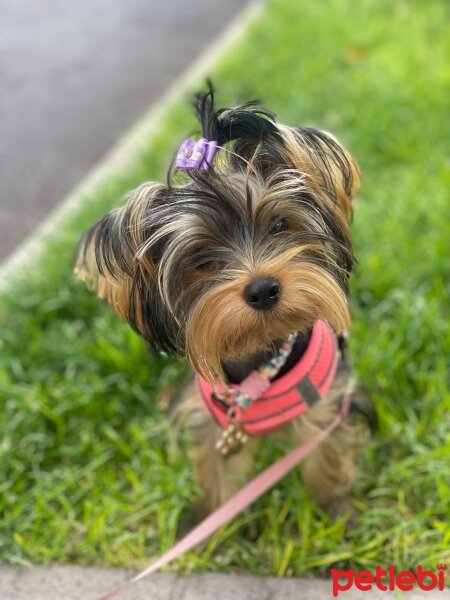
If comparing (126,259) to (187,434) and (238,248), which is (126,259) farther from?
(187,434)

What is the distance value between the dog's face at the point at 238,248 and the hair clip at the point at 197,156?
0.04m

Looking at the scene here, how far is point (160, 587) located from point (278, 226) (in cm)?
139

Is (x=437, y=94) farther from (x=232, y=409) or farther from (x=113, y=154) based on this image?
(x=232, y=409)

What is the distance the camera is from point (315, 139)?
198 centimetres

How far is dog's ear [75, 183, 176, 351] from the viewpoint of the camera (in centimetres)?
191

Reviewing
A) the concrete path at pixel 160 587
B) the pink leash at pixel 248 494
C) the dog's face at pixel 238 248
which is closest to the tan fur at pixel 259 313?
the dog's face at pixel 238 248

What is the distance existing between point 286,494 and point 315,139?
1.46 metres

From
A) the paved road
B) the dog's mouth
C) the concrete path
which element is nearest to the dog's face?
the dog's mouth

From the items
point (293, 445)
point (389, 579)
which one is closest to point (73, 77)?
point (293, 445)

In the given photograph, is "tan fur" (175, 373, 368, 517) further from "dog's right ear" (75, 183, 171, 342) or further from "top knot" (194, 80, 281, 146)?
"top knot" (194, 80, 281, 146)

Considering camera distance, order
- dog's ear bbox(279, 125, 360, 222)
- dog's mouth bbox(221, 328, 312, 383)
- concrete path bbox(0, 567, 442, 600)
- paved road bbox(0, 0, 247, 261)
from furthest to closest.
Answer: paved road bbox(0, 0, 247, 261) → concrete path bbox(0, 567, 442, 600) → dog's mouth bbox(221, 328, 312, 383) → dog's ear bbox(279, 125, 360, 222)

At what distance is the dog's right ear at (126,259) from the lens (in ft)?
6.27

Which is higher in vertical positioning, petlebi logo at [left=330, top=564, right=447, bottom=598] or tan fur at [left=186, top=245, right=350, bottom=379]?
tan fur at [left=186, top=245, right=350, bottom=379]

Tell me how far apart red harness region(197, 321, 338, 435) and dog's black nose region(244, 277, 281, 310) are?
1.38 ft
